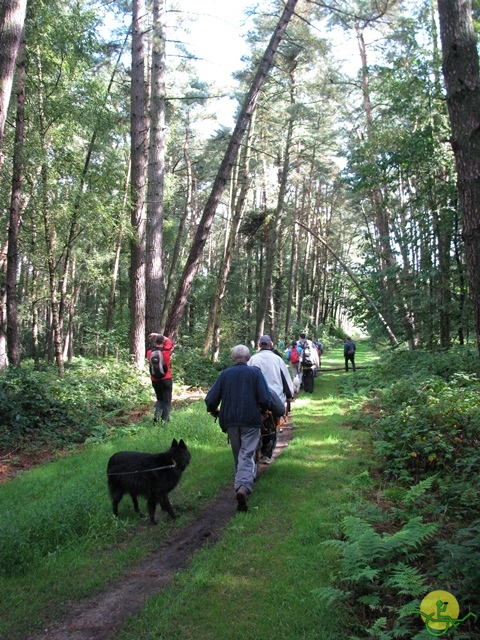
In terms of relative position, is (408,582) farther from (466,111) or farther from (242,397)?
(466,111)

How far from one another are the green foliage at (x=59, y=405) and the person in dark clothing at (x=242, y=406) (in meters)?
4.41

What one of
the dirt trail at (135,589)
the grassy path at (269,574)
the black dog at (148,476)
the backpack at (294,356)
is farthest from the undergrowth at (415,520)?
the backpack at (294,356)

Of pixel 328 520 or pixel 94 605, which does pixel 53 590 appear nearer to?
pixel 94 605

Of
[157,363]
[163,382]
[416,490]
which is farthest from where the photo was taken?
[163,382]

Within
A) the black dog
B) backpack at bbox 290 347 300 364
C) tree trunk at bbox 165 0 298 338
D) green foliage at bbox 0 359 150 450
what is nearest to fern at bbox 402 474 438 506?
the black dog

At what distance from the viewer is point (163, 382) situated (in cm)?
936

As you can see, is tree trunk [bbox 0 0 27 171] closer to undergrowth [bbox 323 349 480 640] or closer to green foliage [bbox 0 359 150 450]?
green foliage [bbox 0 359 150 450]

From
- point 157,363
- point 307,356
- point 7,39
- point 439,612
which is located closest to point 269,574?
point 439,612

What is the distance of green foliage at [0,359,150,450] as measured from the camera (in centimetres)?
920

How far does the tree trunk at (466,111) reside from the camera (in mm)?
4344

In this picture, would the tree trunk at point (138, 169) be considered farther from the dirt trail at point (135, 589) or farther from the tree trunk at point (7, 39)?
the dirt trail at point (135, 589)

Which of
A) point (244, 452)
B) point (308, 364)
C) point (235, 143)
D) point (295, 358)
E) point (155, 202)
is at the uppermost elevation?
point (235, 143)

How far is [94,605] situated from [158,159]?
1447cm

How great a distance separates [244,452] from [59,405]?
6.06 metres
